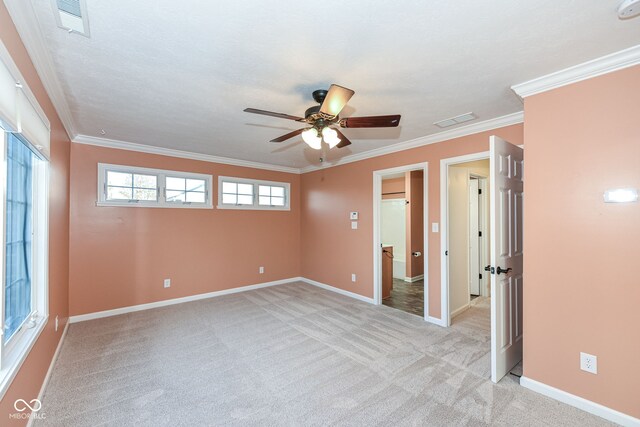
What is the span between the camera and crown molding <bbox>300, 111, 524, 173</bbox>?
293 centimetres

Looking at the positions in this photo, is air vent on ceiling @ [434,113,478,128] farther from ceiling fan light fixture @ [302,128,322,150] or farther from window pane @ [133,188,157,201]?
window pane @ [133,188,157,201]

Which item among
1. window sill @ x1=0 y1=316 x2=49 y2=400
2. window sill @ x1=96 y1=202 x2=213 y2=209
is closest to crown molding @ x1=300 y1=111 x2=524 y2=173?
window sill @ x1=96 y1=202 x2=213 y2=209

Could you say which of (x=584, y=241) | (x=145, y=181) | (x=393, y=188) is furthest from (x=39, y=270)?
(x=393, y=188)

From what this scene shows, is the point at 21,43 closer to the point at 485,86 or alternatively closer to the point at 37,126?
the point at 37,126

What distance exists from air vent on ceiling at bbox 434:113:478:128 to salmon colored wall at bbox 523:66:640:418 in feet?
2.28

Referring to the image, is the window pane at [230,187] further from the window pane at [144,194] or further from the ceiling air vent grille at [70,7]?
the ceiling air vent grille at [70,7]

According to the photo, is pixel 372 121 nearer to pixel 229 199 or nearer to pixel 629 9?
pixel 629 9

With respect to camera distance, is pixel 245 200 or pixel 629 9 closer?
pixel 629 9

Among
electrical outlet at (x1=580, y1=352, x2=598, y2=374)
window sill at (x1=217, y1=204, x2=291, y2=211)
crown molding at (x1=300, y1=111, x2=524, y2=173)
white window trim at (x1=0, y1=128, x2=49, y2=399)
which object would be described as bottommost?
electrical outlet at (x1=580, y1=352, x2=598, y2=374)

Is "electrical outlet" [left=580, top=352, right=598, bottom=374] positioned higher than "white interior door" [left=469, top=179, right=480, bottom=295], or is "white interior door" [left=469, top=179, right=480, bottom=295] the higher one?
"white interior door" [left=469, top=179, right=480, bottom=295]

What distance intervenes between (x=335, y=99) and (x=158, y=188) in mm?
3655

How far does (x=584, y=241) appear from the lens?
1972mm

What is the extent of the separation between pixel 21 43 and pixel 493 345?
12.8 feet

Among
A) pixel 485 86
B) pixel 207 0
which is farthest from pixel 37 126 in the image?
pixel 485 86
